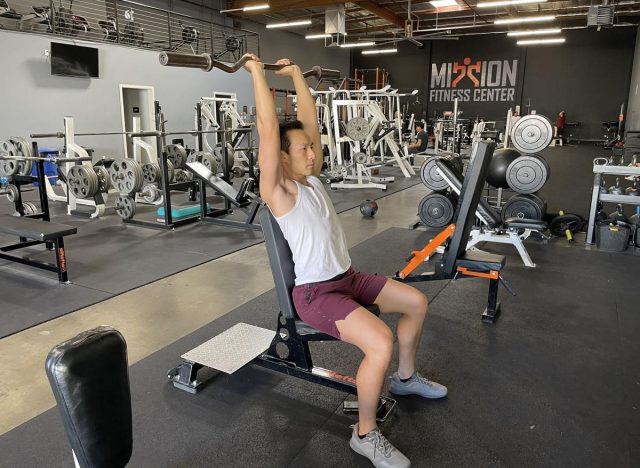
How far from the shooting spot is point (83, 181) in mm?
4770

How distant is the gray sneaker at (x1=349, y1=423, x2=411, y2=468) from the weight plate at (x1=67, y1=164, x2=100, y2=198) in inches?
165

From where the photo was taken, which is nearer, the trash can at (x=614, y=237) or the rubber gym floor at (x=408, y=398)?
the rubber gym floor at (x=408, y=398)

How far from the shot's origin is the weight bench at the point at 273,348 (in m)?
1.62

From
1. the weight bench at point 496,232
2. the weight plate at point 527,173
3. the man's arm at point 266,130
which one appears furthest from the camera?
the weight plate at point 527,173

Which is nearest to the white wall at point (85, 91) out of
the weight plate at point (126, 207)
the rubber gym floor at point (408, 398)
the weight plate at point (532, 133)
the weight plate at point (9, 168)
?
the weight plate at point (9, 168)

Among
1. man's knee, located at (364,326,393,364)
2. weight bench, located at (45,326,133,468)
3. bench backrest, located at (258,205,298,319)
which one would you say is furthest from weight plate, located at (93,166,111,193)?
weight bench, located at (45,326,133,468)

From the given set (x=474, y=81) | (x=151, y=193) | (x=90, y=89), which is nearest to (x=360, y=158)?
(x=151, y=193)

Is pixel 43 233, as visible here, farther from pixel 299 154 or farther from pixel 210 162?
pixel 210 162

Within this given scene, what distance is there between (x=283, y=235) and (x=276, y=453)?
70cm

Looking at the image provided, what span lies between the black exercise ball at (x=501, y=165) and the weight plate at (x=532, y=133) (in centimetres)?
14

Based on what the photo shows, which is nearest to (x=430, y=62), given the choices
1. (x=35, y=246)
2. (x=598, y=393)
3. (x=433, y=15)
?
(x=433, y=15)

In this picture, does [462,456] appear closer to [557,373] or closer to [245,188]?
[557,373]

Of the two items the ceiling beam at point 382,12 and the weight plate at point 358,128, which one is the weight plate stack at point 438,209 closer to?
the weight plate at point 358,128

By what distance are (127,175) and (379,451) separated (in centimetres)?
415
